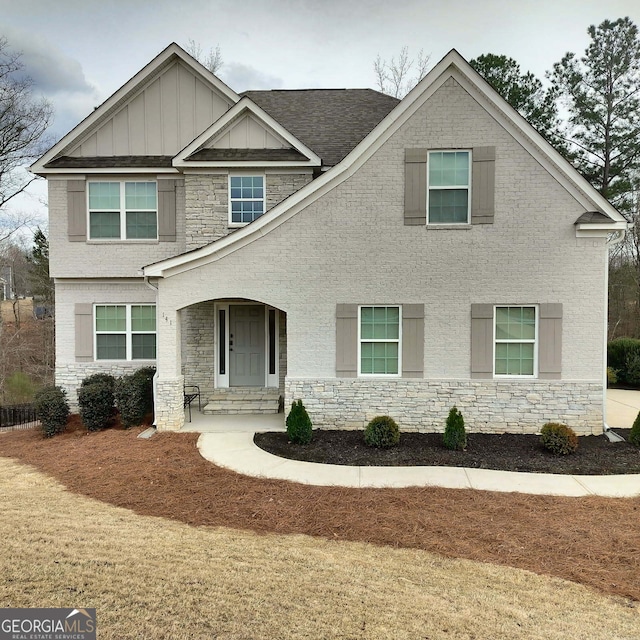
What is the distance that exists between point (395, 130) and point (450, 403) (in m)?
6.29

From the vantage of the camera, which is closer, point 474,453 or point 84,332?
point 474,453

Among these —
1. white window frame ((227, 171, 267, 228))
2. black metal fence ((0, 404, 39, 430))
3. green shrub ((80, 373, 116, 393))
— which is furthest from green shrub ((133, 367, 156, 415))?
black metal fence ((0, 404, 39, 430))

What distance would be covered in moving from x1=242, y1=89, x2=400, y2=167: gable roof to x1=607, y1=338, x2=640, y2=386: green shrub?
1269 centimetres

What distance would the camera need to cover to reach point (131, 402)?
10414 mm

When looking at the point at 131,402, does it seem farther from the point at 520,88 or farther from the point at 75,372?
the point at 520,88

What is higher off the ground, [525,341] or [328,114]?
[328,114]

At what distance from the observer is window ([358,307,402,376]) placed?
987 centimetres

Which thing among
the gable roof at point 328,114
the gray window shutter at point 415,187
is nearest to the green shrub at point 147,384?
the gray window shutter at point 415,187

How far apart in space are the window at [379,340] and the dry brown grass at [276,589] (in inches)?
199

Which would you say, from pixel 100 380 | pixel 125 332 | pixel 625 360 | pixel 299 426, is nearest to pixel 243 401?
A: pixel 299 426

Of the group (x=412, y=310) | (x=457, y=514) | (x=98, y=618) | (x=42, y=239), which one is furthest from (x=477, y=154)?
(x=42, y=239)

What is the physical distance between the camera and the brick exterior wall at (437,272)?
30.9 feet

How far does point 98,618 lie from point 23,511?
3363mm

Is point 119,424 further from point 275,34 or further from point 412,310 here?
point 275,34
